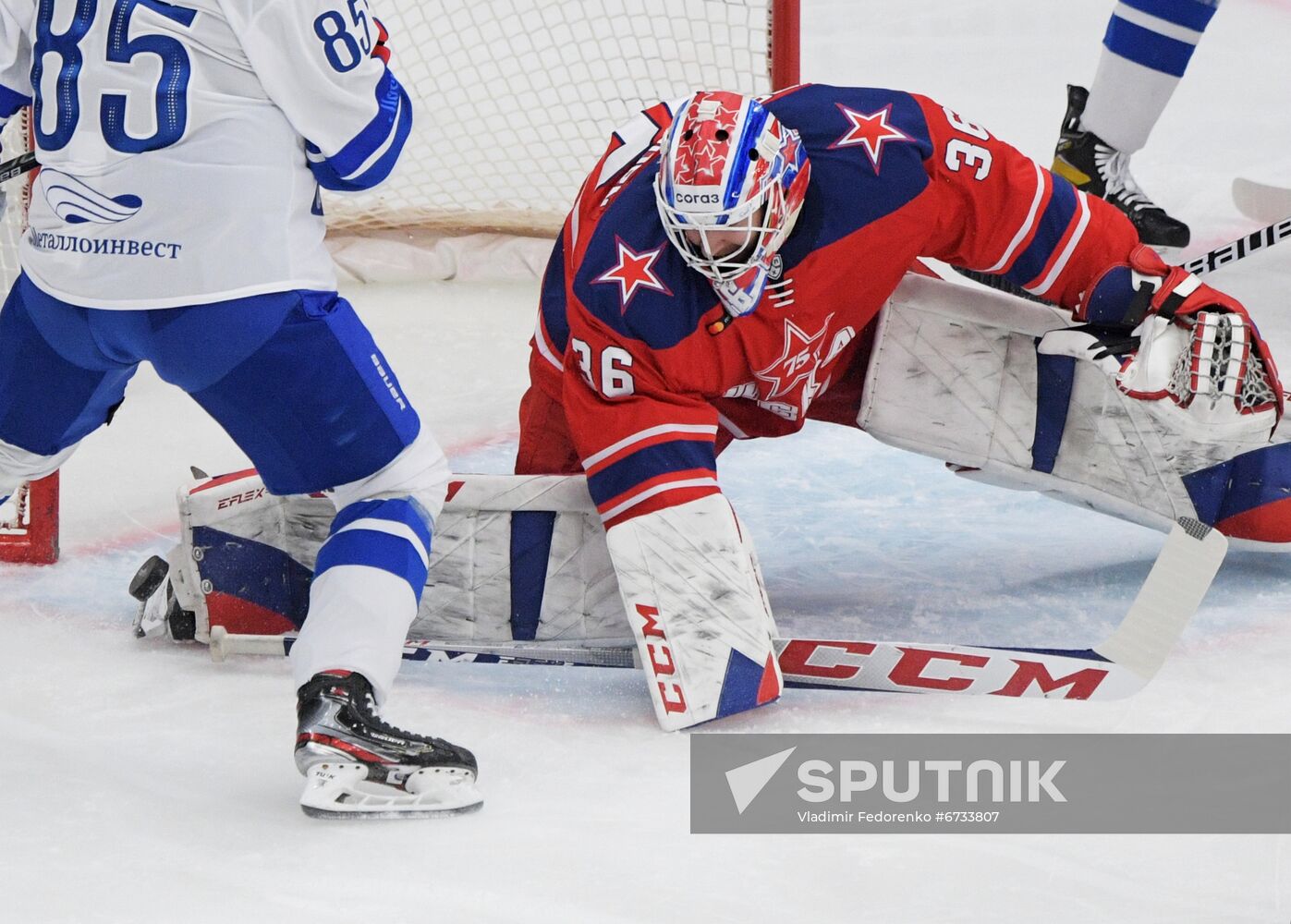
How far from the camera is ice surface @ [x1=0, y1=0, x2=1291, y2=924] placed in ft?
5.52

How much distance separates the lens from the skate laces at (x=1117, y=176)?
3682 mm

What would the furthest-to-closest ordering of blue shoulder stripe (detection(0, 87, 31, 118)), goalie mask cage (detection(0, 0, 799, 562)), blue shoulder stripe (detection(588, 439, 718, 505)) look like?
goalie mask cage (detection(0, 0, 799, 562)) → blue shoulder stripe (detection(588, 439, 718, 505)) → blue shoulder stripe (detection(0, 87, 31, 118))

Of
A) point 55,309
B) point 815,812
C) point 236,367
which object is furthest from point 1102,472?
point 55,309

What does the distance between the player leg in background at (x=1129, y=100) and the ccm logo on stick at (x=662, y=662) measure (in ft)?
6.55

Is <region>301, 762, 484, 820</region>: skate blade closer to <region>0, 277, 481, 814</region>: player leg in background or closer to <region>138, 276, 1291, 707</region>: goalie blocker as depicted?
<region>0, 277, 481, 814</region>: player leg in background

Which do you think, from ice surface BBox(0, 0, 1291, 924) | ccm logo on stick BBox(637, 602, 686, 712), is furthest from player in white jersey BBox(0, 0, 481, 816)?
ccm logo on stick BBox(637, 602, 686, 712)

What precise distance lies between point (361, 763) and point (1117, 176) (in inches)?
100.0

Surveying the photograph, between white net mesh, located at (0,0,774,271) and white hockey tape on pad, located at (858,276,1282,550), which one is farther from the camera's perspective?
white net mesh, located at (0,0,774,271)

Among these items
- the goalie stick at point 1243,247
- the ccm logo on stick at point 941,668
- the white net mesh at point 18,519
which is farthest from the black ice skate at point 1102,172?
the white net mesh at point 18,519

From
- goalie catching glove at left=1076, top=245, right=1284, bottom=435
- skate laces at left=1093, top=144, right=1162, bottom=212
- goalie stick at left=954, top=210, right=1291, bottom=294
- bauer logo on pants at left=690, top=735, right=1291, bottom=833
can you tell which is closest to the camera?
bauer logo on pants at left=690, top=735, right=1291, bottom=833

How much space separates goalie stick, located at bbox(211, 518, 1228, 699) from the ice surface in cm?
3

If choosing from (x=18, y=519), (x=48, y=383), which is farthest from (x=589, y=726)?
(x=18, y=519)

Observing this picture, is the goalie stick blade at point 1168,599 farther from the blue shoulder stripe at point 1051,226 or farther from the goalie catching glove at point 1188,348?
the blue shoulder stripe at point 1051,226

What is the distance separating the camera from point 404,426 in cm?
198
